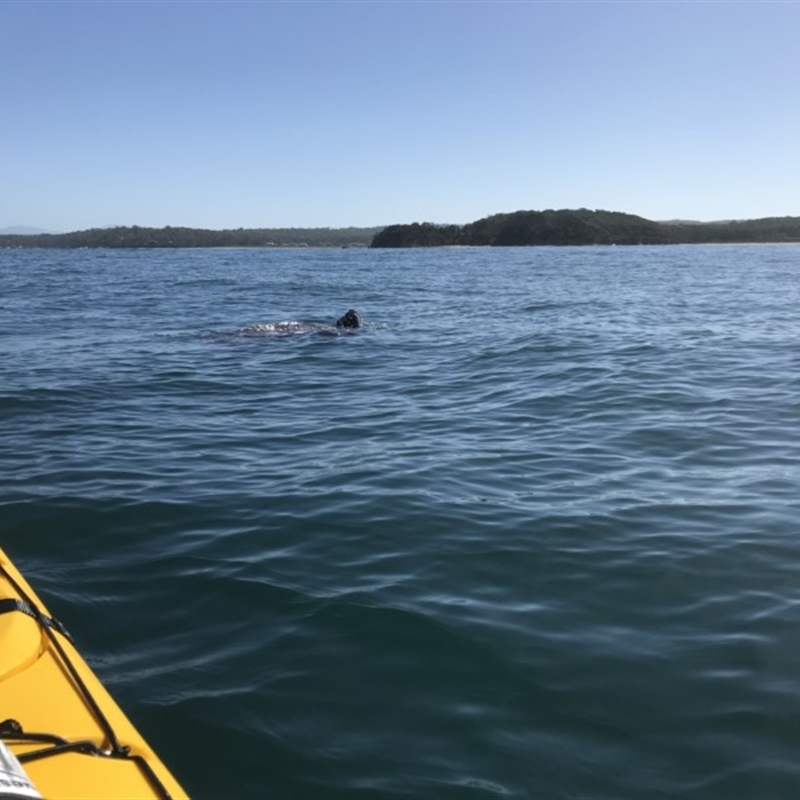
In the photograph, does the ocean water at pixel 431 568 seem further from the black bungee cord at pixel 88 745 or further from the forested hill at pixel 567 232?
the forested hill at pixel 567 232

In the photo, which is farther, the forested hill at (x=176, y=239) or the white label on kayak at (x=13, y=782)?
the forested hill at (x=176, y=239)

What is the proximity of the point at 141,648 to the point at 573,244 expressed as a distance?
11829 centimetres

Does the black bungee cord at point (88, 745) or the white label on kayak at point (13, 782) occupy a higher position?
the white label on kayak at point (13, 782)

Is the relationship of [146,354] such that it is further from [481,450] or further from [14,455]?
[481,450]

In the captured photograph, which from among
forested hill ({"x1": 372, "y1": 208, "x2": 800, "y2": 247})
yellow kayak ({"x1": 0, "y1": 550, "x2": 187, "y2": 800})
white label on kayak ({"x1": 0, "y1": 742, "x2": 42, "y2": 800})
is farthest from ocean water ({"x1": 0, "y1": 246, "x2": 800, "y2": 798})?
forested hill ({"x1": 372, "y1": 208, "x2": 800, "y2": 247})

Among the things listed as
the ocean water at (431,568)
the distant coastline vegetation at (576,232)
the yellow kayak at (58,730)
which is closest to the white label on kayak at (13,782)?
the yellow kayak at (58,730)

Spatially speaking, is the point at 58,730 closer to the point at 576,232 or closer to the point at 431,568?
the point at 431,568

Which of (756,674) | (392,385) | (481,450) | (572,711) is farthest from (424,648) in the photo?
(392,385)

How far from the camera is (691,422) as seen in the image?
10.5m

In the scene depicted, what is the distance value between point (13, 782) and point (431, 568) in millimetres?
4029

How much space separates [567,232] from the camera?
119 metres

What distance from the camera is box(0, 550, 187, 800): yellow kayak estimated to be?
9.64 ft

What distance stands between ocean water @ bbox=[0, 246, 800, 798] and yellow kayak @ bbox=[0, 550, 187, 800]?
0.73 metres

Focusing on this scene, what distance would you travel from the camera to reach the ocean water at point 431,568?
13.8 feet
